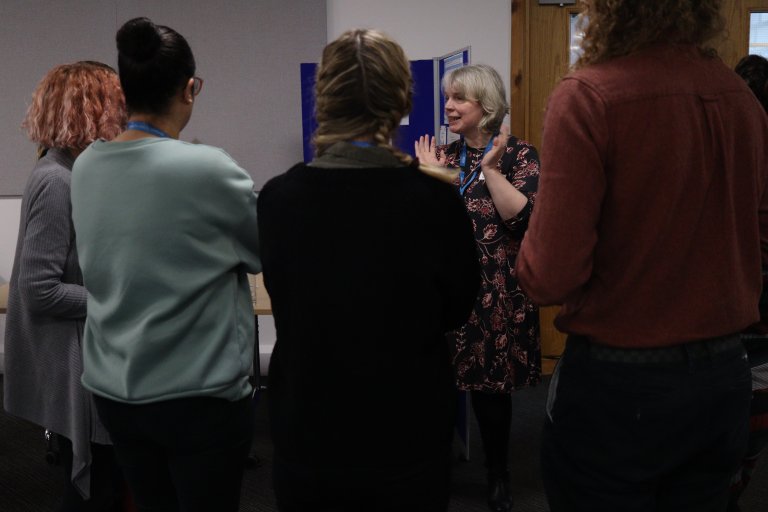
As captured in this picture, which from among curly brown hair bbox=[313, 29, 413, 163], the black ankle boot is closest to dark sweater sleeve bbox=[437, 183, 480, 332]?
curly brown hair bbox=[313, 29, 413, 163]

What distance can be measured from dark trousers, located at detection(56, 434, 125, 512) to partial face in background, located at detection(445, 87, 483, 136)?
144 centimetres

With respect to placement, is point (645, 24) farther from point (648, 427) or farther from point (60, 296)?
point (60, 296)

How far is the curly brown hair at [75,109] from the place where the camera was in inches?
69.2

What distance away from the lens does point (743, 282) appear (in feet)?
3.88

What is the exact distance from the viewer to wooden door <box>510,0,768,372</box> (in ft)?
12.5

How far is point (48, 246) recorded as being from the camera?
169 centimetres

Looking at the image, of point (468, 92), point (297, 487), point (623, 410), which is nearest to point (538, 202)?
point (623, 410)

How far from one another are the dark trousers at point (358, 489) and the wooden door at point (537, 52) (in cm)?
287

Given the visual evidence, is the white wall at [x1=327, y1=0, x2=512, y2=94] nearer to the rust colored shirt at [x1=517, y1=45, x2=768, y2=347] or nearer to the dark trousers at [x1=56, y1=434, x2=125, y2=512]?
the dark trousers at [x1=56, y1=434, x2=125, y2=512]

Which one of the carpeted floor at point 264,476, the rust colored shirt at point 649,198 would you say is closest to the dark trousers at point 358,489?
the rust colored shirt at point 649,198

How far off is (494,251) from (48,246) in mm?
1283

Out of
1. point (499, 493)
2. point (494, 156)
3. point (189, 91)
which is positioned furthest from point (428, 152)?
point (189, 91)

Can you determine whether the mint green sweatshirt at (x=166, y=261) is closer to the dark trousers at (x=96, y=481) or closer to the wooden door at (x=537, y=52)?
the dark trousers at (x=96, y=481)

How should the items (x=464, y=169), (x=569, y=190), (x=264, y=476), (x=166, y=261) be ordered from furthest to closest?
1. (x=264, y=476)
2. (x=464, y=169)
3. (x=166, y=261)
4. (x=569, y=190)
